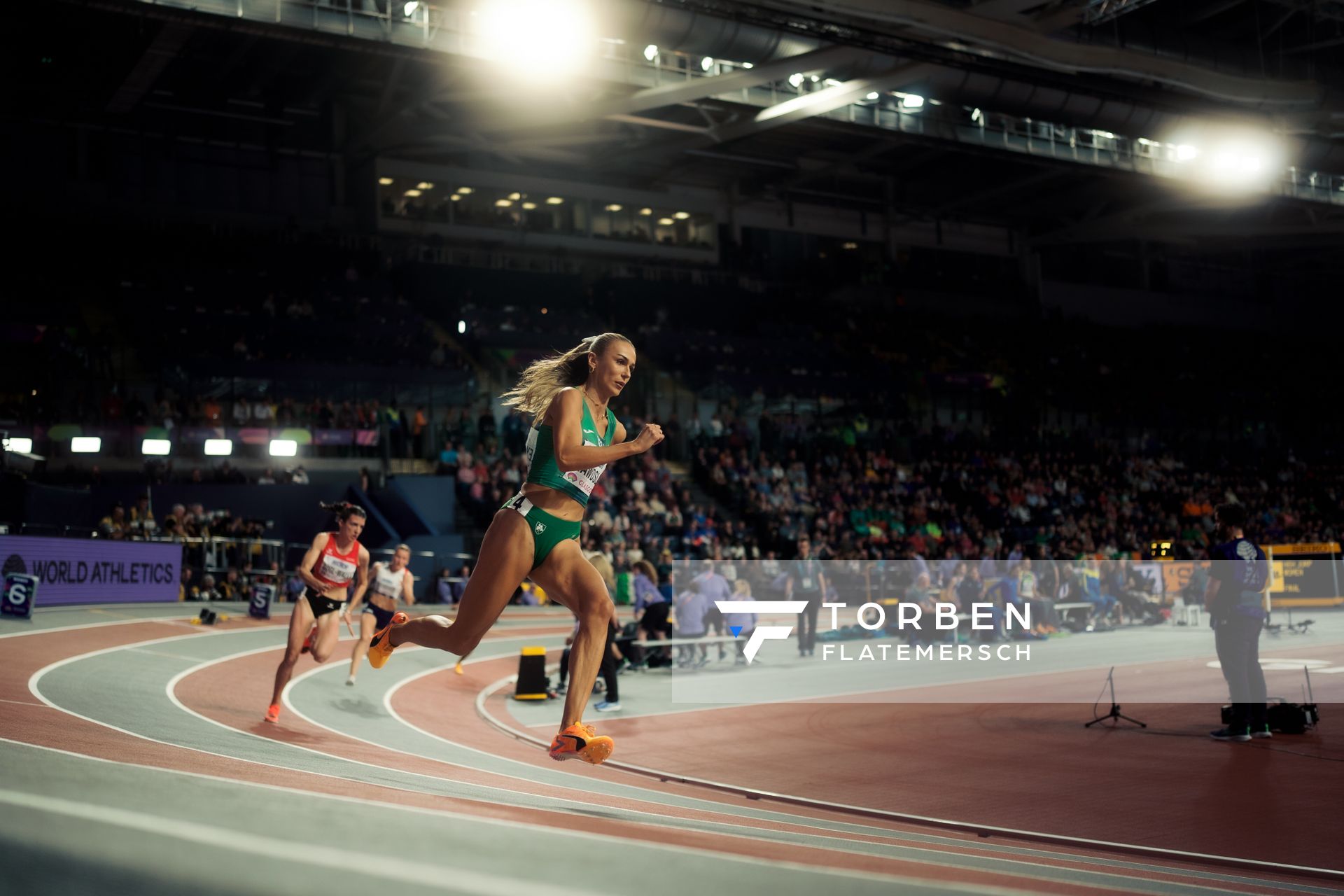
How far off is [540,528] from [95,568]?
1533 centimetres

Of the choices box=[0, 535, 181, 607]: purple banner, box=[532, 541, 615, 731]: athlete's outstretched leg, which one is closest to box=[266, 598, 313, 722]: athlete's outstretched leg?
box=[532, 541, 615, 731]: athlete's outstretched leg

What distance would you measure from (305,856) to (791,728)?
9838 mm

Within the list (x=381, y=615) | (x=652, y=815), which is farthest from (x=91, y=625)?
(x=652, y=815)

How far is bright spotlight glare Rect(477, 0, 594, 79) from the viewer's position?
24578 millimetres

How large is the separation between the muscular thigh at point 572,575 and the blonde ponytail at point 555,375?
747 millimetres

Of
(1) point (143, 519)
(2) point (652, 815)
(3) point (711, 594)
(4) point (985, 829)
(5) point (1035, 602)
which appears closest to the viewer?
(2) point (652, 815)

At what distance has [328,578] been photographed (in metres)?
10.5

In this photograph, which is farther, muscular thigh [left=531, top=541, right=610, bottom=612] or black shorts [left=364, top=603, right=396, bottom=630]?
black shorts [left=364, top=603, right=396, bottom=630]

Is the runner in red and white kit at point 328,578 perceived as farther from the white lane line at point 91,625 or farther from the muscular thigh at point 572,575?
the white lane line at point 91,625

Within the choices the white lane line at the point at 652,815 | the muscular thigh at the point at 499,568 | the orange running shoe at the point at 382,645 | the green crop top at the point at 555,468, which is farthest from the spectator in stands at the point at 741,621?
the muscular thigh at the point at 499,568

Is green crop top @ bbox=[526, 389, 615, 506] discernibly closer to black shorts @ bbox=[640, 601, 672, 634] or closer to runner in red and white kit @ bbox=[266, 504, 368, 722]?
runner in red and white kit @ bbox=[266, 504, 368, 722]

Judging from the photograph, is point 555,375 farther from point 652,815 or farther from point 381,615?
point 381,615

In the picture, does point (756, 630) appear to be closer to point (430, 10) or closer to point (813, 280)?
point (430, 10)

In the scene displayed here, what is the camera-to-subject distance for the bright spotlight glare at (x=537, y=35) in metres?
24.6
